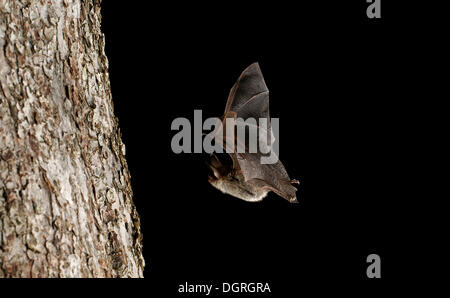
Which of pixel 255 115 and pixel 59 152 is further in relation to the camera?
pixel 255 115

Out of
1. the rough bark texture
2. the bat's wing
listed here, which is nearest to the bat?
the bat's wing

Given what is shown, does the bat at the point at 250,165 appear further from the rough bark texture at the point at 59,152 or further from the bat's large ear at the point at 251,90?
the rough bark texture at the point at 59,152

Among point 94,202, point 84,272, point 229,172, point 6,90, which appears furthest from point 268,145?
point 6,90

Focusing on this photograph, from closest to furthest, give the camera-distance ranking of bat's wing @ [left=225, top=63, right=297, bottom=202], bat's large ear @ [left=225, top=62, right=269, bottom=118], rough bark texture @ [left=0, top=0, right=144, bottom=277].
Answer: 1. rough bark texture @ [left=0, top=0, right=144, bottom=277]
2. bat's wing @ [left=225, top=63, right=297, bottom=202]
3. bat's large ear @ [left=225, top=62, right=269, bottom=118]

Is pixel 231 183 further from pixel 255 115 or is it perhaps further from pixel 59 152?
pixel 59 152

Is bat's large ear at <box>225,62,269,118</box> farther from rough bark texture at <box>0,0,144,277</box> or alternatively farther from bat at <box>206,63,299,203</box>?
rough bark texture at <box>0,0,144,277</box>

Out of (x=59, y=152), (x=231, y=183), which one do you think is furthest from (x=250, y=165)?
→ (x=59, y=152)
